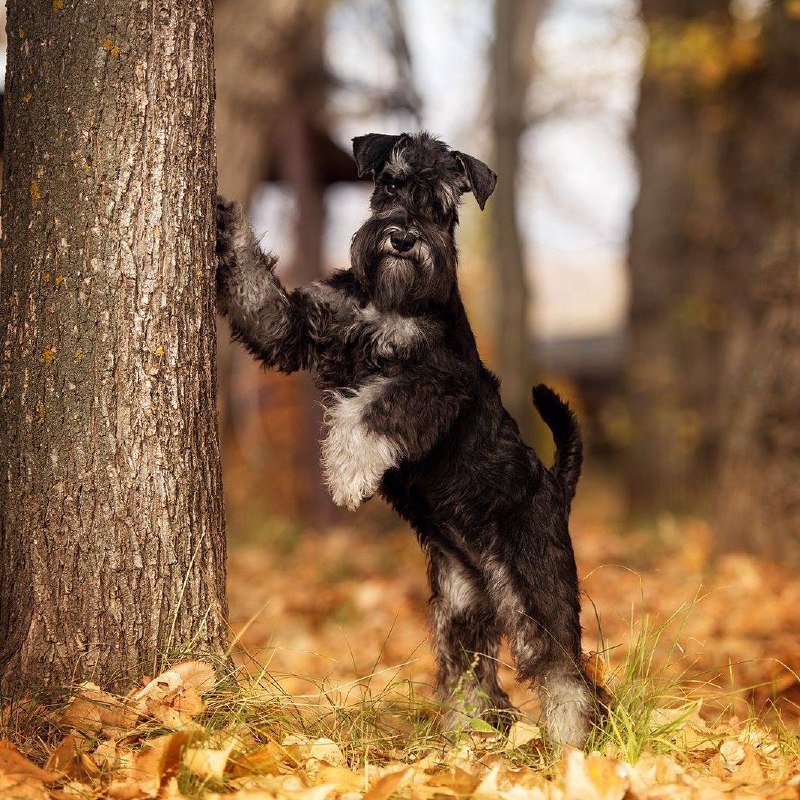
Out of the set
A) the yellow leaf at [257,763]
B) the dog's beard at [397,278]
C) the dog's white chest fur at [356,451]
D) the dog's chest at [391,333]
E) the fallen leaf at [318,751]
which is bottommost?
the fallen leaf at [318,751]

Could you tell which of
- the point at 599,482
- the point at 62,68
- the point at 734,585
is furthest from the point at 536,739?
the point at 599,482

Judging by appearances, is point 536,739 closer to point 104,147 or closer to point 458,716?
→ point 458,716

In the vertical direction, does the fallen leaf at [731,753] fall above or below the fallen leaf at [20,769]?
below

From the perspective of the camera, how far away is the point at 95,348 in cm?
314

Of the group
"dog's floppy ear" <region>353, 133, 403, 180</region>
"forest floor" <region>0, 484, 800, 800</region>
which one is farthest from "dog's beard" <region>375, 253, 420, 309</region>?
"forest floor" <region>0, 484, 800, 800</region>

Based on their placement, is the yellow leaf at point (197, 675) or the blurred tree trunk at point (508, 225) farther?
the blurred tree trunk at point (508, 225)

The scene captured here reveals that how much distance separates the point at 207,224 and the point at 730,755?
8.76 ft

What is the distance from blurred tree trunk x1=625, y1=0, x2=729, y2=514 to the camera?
448 inches

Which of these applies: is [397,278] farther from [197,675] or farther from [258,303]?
[197,675]

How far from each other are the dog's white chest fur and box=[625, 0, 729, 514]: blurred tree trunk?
8550 millimetres

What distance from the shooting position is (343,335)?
3686 millimetres

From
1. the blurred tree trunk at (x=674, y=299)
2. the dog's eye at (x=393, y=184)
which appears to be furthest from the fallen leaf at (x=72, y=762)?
the blurred tree trunk at (x=674, y=299)

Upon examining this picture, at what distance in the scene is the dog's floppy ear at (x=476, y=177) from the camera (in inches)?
149

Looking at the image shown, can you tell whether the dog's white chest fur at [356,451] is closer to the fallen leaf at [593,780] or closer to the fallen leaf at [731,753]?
the fallen leaf at [593,780]
